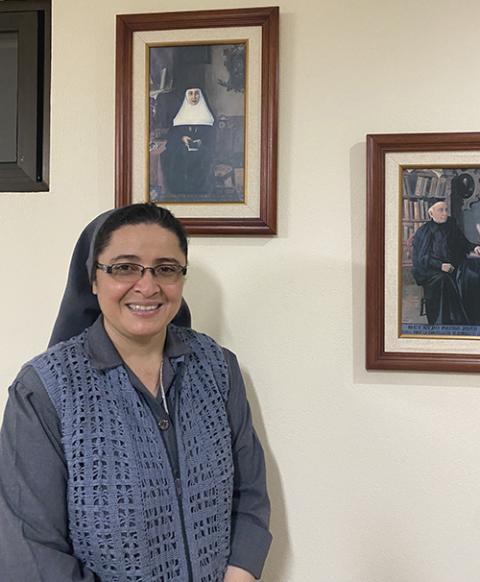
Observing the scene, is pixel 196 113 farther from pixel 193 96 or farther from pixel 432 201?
pixel 432 201

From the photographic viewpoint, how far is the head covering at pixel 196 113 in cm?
156

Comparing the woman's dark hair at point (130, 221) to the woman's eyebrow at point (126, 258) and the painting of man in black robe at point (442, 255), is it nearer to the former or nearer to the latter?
the woman's eyebrow at point (126, 258)

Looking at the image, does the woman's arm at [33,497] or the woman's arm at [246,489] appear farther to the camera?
the woman's arm at [246,489]

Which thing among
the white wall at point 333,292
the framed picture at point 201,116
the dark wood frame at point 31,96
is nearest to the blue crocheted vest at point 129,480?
the white wall at point 333,292

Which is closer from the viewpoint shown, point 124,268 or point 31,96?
point 124,268

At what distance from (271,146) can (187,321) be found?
446 mm

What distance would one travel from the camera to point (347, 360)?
5.11 ft

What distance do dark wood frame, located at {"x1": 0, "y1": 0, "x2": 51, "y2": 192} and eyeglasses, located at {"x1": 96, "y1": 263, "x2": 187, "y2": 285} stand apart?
53 centimetres

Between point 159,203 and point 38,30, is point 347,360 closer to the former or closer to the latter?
point 159,203

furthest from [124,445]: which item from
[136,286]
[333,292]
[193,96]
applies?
[193,96]

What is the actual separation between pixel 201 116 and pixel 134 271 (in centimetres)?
50

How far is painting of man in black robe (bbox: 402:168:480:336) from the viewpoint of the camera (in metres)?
1.50

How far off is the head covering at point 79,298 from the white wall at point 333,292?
301 mm

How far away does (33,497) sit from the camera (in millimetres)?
1159
